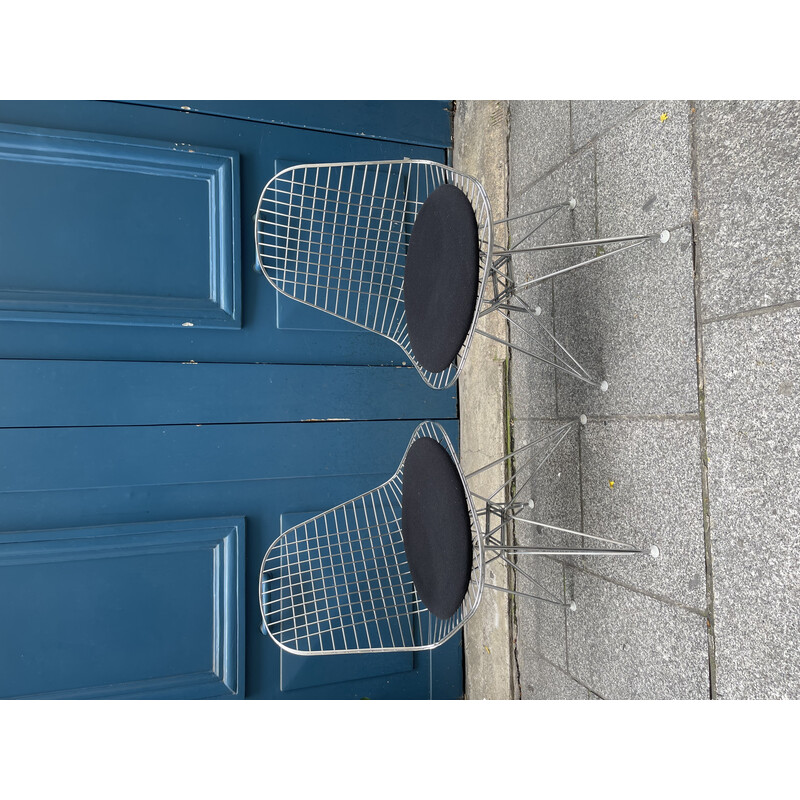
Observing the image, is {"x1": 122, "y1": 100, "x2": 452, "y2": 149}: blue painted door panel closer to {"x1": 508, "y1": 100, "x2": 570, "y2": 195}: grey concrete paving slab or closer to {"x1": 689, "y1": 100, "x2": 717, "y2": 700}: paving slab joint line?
{"x1": 508, "y1": 100, "x2": 570, "y2": 195}: grey concrete paving slab

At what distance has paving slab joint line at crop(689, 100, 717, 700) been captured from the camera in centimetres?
127

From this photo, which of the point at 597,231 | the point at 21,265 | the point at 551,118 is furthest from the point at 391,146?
the point at 21,265

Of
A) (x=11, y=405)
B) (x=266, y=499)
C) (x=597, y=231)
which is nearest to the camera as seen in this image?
(x=597, y=231)

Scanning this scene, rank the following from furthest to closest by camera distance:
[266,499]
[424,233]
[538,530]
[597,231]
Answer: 1. [266,499]
2. [538,530]
3. [597,231]
4. [424,233]

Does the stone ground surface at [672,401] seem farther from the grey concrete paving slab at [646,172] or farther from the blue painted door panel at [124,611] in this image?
the blue painted door panel at [124,611]

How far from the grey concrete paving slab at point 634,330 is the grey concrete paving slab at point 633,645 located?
0.46 meters

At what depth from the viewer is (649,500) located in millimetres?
1451

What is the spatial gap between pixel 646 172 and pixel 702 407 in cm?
58

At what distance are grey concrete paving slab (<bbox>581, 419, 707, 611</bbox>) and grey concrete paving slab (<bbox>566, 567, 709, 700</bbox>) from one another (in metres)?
0.04

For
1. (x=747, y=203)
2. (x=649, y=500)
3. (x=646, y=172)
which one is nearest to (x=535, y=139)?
(x=646, y=172)

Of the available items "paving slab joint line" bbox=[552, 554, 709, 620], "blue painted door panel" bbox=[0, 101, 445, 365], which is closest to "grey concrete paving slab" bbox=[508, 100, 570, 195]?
"blue painted door panel" bbox=[0, 101, 445, 365]

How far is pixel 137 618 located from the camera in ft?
6.29

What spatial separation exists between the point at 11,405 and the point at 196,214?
0.82 m

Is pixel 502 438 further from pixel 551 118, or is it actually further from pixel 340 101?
pixel 340 101
